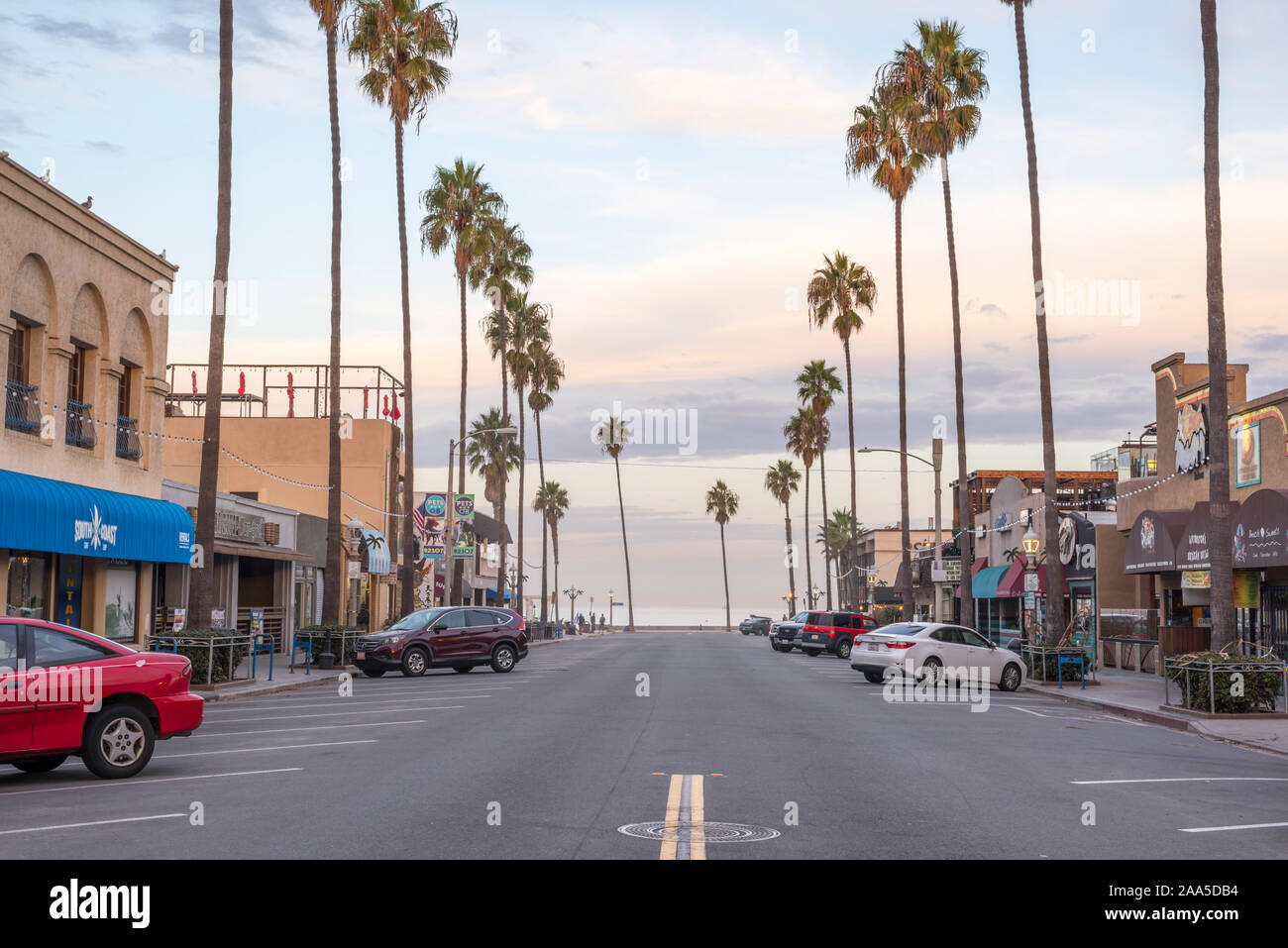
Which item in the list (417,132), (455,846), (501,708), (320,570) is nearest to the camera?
(455,846)

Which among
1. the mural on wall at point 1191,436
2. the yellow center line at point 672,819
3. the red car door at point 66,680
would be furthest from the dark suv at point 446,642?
the yellow center line at point 672,819

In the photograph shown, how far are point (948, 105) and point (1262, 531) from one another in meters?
21.7

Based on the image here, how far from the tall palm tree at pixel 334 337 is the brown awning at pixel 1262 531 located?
21517mm

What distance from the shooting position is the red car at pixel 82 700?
464 inches

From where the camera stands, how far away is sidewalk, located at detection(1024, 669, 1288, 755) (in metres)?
18.1

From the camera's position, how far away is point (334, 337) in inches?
1341

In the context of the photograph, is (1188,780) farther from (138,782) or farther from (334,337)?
(334,337)

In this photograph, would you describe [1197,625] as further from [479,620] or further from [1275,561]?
[479,620]

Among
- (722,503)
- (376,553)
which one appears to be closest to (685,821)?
(376,553)

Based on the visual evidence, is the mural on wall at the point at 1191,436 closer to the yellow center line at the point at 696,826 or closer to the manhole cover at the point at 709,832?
the yellow center line at the point at 696,826

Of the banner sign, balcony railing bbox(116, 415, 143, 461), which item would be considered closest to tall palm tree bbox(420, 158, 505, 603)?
the banner sign

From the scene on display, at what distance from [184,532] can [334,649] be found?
5.98 metres

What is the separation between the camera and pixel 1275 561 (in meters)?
25.3
